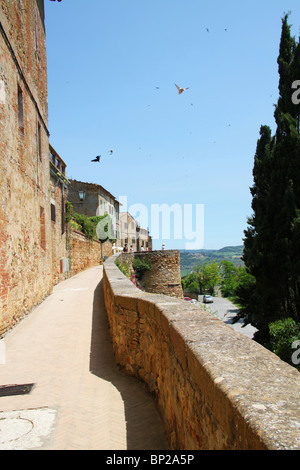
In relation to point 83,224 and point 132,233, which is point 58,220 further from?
point 132,233

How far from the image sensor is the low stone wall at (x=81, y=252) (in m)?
19.7

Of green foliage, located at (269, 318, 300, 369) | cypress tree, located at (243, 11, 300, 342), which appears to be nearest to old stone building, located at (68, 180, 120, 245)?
cypress tree, located at (243, 11, 300, 342)

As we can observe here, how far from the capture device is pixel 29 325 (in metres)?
8.19

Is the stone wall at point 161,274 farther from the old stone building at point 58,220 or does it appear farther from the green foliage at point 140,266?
the old stone building at point 58,220

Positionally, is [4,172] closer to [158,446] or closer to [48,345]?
[48,345]

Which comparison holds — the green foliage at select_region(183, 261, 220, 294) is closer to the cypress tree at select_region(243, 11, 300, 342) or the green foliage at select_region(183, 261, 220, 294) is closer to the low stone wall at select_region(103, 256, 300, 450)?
the cypress tree at select_region(243, 11, 300, 342)

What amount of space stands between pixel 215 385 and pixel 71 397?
322cm

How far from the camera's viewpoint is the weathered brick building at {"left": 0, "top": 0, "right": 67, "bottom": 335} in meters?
7.07

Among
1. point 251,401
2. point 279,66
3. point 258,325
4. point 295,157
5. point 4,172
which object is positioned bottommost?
point 258,325

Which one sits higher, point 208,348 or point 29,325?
point 208,348

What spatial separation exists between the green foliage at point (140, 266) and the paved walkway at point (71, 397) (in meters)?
16.5

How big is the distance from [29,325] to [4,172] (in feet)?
11.5

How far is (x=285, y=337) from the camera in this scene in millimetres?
13852
